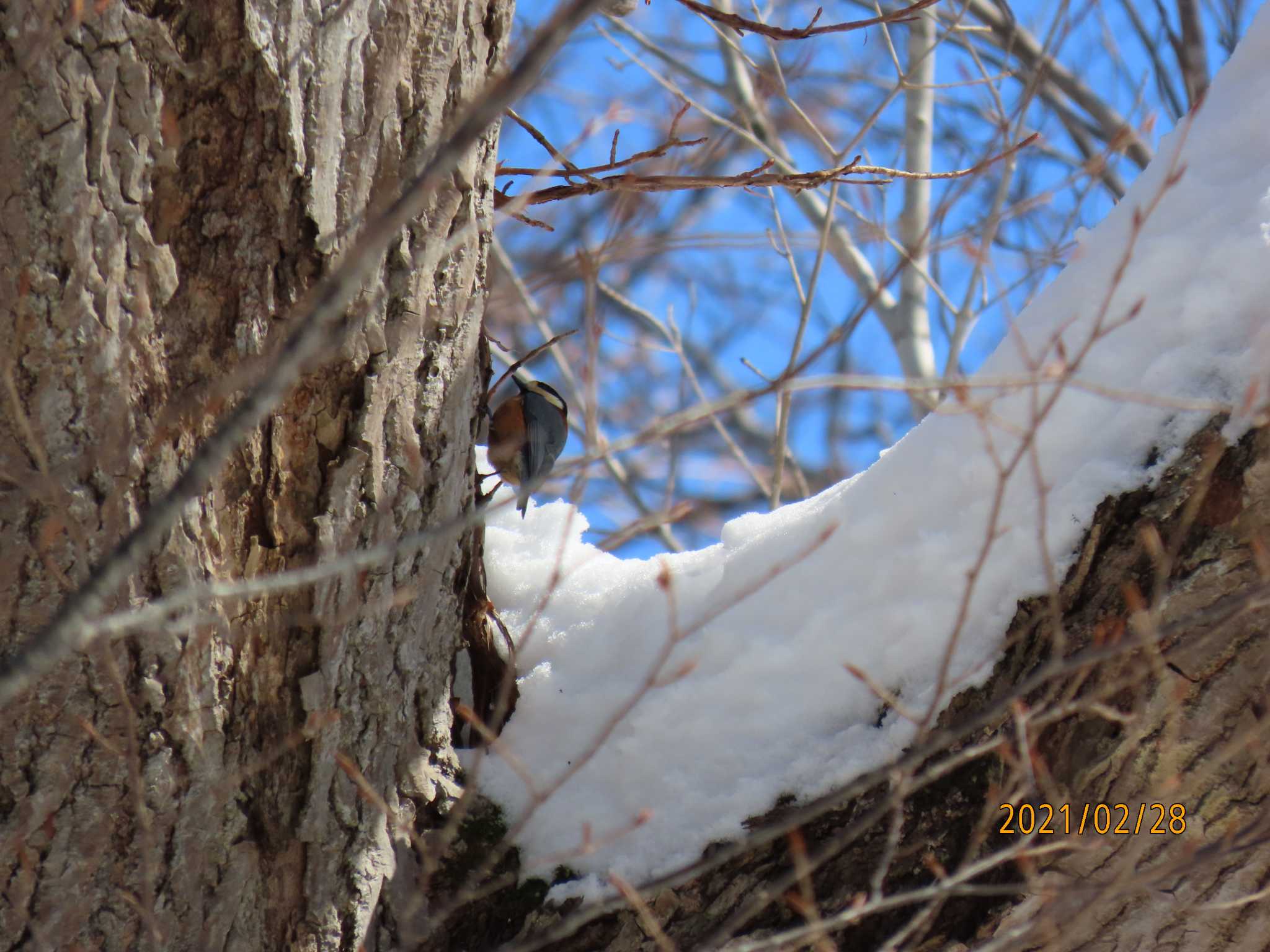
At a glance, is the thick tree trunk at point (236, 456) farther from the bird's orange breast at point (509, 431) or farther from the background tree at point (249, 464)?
the bird's orange breast at point (509, 431)

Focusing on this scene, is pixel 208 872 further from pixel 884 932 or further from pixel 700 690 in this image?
pixel 884 932

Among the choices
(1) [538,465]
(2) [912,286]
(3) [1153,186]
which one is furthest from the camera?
(2) [912,286]

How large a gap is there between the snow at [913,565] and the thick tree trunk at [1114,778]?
0.05 m

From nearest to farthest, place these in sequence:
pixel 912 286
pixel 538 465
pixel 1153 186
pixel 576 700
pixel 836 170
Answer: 1. pixel 1153 186
2. pixel 576 700
3. pixel 836 170
4. pixel 538 465
5. pixel 912 286

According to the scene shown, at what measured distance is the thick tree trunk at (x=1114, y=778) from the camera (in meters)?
1.13

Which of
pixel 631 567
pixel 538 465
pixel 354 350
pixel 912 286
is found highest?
pixel 912 286

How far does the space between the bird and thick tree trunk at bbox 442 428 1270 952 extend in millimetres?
1172

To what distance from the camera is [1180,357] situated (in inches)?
48.5

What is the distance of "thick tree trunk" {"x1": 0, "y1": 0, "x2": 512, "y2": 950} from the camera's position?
1.05m

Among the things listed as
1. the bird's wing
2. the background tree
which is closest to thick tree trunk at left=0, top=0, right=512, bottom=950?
the background tree

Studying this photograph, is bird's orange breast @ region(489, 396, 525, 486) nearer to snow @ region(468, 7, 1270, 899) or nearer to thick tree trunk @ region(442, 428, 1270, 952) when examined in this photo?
snow @ region(468, 7, 1270, 899)

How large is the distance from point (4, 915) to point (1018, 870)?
109cm

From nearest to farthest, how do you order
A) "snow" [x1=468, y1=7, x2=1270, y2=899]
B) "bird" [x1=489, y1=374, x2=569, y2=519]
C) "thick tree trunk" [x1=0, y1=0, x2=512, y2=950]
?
1. "thick tree trunk" [x1=0, y1=0, x2=512, y2=950]
2. "snow" [x1=468, y1=7, x2=1270, y2=899]
3. "bird" [x1=489, y1=374, x2=569, y2=519]

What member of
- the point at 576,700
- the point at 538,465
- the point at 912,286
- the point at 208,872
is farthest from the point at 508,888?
the point at 912,286
